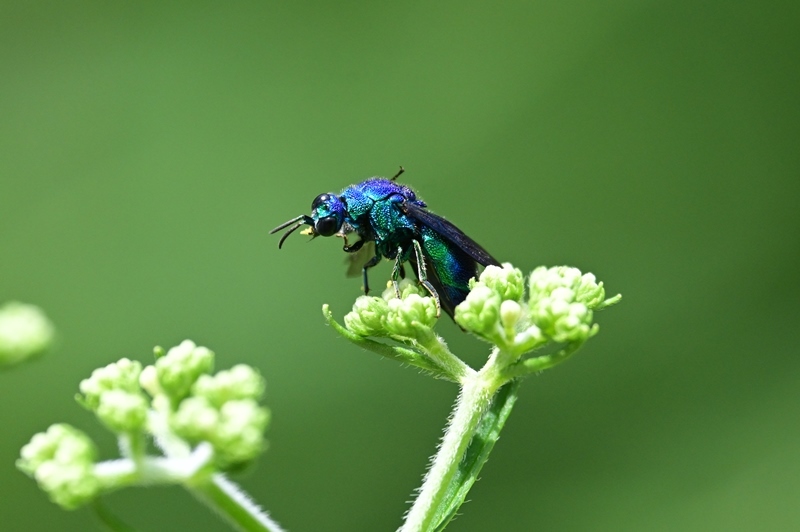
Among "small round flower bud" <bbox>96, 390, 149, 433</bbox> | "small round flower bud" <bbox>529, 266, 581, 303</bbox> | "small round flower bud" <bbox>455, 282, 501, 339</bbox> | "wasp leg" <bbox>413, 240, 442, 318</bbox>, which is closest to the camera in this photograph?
"small round flower bud" <bbox>96, 390, 149, 433</bbox>

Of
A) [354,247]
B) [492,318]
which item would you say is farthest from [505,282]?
[354,247]

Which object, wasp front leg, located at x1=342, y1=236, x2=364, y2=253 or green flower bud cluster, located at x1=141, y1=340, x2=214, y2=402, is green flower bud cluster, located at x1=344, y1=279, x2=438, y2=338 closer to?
green flower bud cluster, located at x1=141, y1=340, x2=214, y2=402

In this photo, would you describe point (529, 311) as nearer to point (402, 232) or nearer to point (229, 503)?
point (229, 503)

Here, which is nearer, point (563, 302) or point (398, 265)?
point (563, 302)

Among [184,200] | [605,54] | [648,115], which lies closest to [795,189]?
[648,115]

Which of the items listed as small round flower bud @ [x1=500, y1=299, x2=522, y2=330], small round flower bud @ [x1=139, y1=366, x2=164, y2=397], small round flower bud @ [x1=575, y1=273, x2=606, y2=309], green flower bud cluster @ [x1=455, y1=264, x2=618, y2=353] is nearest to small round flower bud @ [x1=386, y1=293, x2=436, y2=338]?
green flower bud cluster @ [x1=455, y1=264, x2=618, y2=353]

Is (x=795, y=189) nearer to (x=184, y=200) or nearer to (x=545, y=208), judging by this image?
(x=545, y=208)
